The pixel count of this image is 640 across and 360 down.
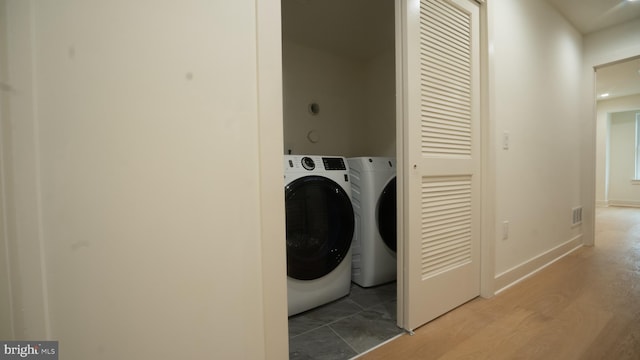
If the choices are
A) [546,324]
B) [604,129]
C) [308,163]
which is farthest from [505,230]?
[604,129]

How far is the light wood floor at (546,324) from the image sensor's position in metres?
1.04

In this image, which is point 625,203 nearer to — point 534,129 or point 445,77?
point 534,129

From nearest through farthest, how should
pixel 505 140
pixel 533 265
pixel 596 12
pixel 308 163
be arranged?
1. pixel 308 163
2. pixel 505 140
3. pixel 533 265
4. pixel 596 12

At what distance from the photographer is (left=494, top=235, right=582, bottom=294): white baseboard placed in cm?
161

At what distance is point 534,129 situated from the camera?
186cm

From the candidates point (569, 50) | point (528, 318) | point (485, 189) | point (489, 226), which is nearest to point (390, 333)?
point (528, 318)

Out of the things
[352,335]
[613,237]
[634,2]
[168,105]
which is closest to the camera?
[168,105]

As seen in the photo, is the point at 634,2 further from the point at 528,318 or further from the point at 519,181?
the point at 528,318

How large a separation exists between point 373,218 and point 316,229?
1.49 feet

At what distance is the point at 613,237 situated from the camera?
282 cm

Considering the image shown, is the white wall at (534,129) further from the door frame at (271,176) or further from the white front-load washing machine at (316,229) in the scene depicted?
the door frame at (271,176)

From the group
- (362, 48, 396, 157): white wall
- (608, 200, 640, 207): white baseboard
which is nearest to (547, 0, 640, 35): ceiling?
(362, 48, 396, 157): white wall

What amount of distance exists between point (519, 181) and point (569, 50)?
158 cm

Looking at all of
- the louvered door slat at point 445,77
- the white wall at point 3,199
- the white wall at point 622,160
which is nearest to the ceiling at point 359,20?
the louvered door slat at point 445,77
